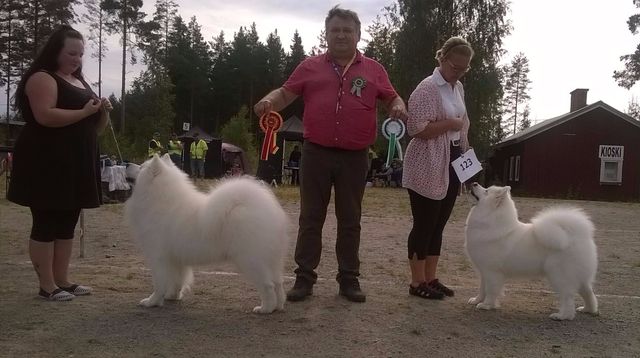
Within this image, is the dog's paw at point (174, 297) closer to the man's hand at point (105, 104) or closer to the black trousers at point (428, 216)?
the man's hand at point (105, 104)

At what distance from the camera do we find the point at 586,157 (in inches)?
1013

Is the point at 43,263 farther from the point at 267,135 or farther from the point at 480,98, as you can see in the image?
the point at 480,98

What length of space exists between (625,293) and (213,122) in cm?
4933

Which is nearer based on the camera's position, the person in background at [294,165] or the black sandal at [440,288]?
the black sandal at [440,288]

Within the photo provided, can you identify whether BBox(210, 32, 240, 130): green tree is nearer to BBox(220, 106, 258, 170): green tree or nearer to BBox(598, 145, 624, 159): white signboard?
BBox(220, 106, 258, 170): green tree

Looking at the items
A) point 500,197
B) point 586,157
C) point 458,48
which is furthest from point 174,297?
point 586,157

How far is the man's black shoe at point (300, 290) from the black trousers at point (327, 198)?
38 mm

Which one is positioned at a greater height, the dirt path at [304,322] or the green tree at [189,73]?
the green tree at [189,73]

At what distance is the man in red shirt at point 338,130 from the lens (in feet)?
13.1

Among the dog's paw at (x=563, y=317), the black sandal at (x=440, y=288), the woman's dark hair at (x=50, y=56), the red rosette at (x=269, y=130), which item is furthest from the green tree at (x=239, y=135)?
the dog's paw at (x=563, y=317)

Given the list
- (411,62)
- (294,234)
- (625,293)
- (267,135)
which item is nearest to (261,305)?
(267,135)

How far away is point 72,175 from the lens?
3.85m

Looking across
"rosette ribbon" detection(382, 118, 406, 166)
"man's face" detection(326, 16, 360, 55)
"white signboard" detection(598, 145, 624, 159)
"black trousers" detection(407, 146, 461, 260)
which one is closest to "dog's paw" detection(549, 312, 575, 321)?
"black trousers" detection(407, 146, 461, 260)

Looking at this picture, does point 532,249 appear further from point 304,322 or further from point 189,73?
point 189,73
